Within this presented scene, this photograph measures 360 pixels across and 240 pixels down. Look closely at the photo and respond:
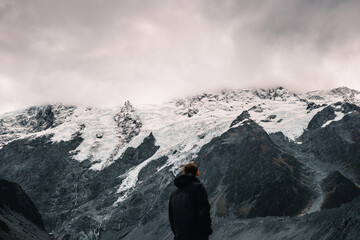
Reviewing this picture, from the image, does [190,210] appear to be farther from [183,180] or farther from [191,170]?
[191,170]

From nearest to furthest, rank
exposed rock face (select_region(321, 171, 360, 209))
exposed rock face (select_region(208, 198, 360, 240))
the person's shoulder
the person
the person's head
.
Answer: the person → the person's shoulder → the person's head → exposed rock face (select_region(208, 198, 360, 240)) → exposed rock face (select_region(321, 171, 360, 209))

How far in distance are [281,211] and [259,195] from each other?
41.8 feet

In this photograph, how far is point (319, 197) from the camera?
16775 centimetres

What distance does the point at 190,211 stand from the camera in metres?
8.84

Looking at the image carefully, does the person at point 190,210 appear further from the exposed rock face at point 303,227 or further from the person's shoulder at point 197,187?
the exposed rock face at point 303,227

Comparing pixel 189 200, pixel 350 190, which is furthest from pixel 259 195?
pixel 189 200

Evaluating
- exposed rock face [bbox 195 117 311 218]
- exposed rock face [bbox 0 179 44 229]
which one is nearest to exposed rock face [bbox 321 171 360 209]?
exposed rock face [bbox 195 117 311 218]

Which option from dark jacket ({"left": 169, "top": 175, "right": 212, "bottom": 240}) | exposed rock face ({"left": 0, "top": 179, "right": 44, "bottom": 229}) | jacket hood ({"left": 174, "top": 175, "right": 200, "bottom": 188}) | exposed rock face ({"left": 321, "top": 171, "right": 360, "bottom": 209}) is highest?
jacket hood ({"left": 174, "top": 175, "right": 200, "bottom": 188})

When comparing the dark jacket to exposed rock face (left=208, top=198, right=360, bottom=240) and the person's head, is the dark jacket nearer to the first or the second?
the person's head

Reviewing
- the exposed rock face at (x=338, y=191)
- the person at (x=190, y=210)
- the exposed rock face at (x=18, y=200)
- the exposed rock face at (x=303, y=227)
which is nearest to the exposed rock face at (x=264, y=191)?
the exposed rock face at (x=338, y=191)

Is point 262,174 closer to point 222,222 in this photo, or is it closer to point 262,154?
point 262,154

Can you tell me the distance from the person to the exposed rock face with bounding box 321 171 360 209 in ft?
524

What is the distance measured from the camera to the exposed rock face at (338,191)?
157375mm

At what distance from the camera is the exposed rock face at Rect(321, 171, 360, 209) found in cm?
15738
